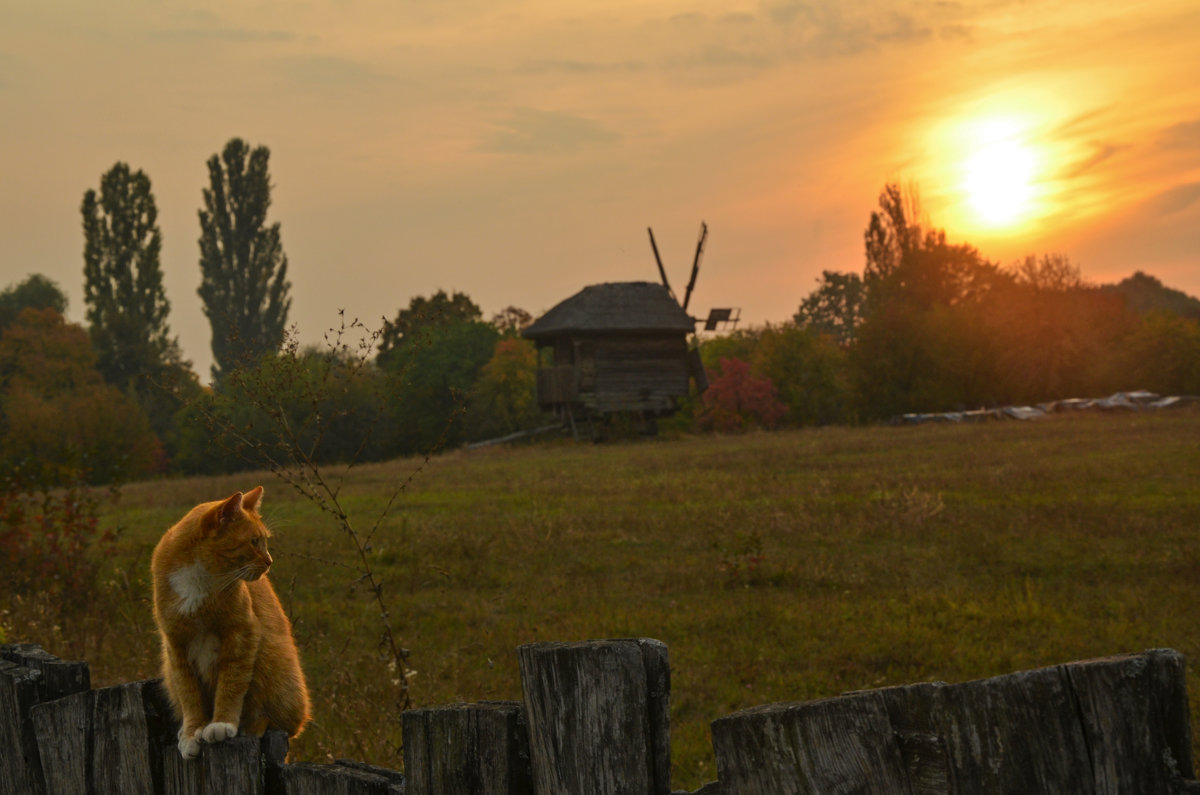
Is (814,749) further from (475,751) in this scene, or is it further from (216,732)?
(216,732)

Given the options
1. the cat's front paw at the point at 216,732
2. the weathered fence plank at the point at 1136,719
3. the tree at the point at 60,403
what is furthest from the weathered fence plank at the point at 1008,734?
the tree at the point at 60,403

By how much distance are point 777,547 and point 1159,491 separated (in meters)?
7.54

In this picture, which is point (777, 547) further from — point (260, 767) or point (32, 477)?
point (260, 767)

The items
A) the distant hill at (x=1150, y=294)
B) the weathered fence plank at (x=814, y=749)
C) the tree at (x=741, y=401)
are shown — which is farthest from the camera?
the distant hill at (x=1150, y=294)

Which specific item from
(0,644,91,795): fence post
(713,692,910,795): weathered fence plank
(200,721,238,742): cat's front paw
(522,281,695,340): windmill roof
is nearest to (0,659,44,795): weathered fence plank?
(0,644,91,795): fence post

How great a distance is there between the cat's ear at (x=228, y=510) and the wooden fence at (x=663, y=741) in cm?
48

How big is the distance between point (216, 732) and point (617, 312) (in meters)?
42.5

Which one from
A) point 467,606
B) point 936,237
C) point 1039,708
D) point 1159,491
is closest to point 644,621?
point 467,606

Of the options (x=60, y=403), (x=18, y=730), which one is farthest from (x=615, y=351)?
(x=18, y=730)

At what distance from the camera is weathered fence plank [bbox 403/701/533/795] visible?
2.14 m

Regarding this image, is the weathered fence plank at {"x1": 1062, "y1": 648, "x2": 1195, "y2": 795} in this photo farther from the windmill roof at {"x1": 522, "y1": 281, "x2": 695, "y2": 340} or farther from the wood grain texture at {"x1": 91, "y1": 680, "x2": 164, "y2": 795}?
the windmill roof at {"x1": 522, "y1": 281, "x2": 695, "y2": 340}

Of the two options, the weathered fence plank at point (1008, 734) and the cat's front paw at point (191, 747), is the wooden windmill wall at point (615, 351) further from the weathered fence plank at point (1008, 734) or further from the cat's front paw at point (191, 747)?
the weathered fence plank at point (1008, 734)

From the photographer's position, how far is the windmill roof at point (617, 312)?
44.2 m

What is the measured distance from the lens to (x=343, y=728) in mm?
6695
